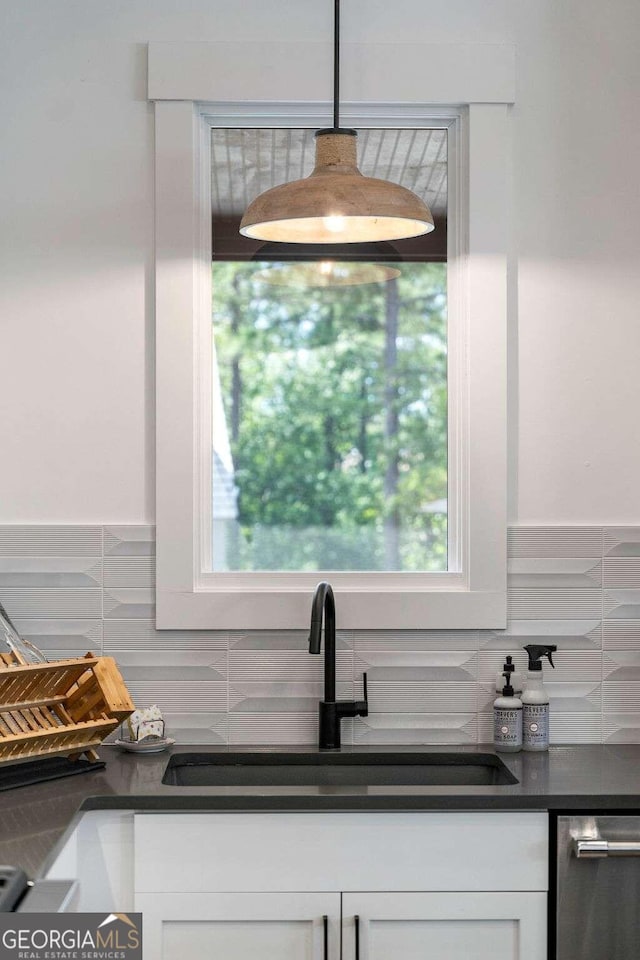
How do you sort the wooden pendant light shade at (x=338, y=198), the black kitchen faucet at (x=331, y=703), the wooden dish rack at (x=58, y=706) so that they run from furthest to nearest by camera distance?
the black kitchen faucet at (x=331, y=703), the wooden dish rack at (x=58, y=706), the wooden pendant light shade at (x=338, y=198)

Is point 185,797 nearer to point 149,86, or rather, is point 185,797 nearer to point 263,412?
point 263,412

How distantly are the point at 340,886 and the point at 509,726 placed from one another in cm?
59

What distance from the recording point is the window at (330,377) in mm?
2635

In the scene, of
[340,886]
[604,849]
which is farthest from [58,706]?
[604,849]

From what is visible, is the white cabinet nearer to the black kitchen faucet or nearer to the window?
the black kitchen faucet

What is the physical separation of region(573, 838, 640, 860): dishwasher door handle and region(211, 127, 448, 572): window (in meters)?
0.80

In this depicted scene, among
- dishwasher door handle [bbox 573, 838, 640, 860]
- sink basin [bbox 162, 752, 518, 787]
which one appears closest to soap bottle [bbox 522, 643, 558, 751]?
sink basin [bbox 162, 752, 518, 787]

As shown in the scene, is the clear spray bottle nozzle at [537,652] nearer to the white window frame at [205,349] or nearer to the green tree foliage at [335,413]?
the white window frame at [205,349]

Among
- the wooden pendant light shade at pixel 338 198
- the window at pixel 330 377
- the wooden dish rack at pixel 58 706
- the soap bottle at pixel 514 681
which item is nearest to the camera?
the wooden pendant light shade at pixel 338 198

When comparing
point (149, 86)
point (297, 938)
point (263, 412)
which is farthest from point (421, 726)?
point (149, 86)

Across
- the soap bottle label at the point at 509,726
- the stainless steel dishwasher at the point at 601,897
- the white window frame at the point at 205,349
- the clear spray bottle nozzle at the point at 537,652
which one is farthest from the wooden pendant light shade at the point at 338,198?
the stainless steel dishwasher at the point at 601,897

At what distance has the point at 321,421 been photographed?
2656 mm

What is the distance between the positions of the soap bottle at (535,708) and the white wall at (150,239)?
33 cm

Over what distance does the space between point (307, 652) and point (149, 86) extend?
1388 millimetres
